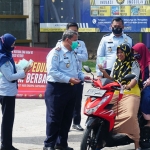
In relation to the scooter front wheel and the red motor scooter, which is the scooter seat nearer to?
the red motor scooter

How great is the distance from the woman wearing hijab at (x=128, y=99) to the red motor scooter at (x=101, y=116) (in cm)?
10

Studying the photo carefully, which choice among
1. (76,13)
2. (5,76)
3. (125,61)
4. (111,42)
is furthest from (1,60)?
(76,13)

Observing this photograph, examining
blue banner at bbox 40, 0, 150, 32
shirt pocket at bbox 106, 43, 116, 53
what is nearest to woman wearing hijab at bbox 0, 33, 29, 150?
shirt pocket at bbox 106, 43, 116, 53

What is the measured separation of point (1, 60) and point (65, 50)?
888mm

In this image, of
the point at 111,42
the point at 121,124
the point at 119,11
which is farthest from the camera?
the point at 119,11

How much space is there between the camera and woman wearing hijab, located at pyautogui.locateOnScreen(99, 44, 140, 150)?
23.3 ft

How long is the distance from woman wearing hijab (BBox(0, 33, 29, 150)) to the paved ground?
0.55 meters

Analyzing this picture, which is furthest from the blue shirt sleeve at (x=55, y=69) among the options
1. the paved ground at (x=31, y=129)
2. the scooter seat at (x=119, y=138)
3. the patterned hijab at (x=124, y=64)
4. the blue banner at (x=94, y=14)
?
the blue banner at (x=94, y=14)

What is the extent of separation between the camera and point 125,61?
7.43 m

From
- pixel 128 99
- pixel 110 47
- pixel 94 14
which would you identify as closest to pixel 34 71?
pixel 110 47

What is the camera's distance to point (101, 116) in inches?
268

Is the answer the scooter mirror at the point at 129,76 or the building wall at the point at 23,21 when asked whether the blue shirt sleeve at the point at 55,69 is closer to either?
the scooter mirror at the point at 129,76

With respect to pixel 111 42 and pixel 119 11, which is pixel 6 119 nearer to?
pixel 111 42

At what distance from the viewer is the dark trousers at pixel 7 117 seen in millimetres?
7277
